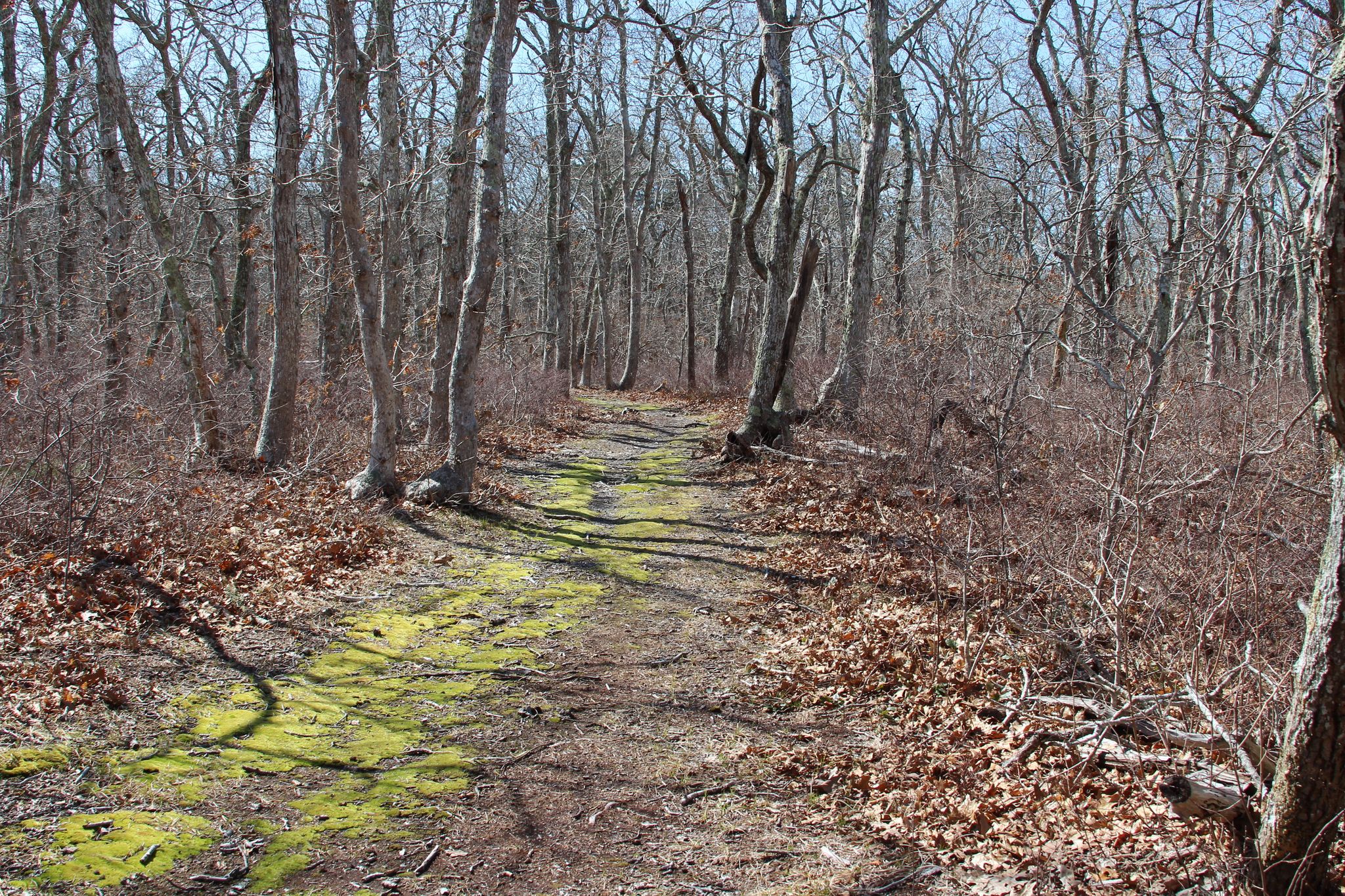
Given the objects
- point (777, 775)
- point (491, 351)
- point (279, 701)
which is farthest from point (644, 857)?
point (491, 351)

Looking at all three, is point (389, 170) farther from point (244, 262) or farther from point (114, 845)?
point (114, 845)

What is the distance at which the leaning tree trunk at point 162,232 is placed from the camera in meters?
10.9

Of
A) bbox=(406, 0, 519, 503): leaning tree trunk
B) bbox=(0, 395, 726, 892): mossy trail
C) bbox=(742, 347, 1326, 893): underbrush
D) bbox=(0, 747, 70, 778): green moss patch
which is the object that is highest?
bbox=(406, 0, 519, 503): leaning tree trunk

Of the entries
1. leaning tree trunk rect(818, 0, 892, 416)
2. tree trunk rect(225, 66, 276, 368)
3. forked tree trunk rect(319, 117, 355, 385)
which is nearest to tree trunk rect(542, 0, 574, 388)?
forked tree trunk rect(319, 117, 355, 385)

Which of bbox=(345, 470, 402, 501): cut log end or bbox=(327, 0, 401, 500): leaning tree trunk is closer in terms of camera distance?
bbox=(327, 0, 401, 500): leaning tree trunk

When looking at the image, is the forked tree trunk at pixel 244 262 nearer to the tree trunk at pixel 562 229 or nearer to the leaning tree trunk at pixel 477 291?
the leaning tree trunk at pixel 477 291

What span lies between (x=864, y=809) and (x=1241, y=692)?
1.81m

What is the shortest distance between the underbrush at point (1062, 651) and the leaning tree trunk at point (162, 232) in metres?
8.16

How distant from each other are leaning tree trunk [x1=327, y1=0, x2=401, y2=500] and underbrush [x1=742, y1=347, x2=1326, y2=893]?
4.66 metres

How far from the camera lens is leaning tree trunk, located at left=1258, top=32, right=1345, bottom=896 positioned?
8.50 ft

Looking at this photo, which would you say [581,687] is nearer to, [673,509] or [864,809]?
[864,809]

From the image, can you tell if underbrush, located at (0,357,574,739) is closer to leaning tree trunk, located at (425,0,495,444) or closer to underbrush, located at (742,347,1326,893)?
leaning tree trunk, located at (425,0,495,444)

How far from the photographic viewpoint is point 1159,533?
6.67 meters

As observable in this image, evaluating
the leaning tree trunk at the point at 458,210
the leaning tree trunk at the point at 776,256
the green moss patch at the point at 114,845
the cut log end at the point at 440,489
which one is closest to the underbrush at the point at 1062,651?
the green moss patch at the point at 114,845
